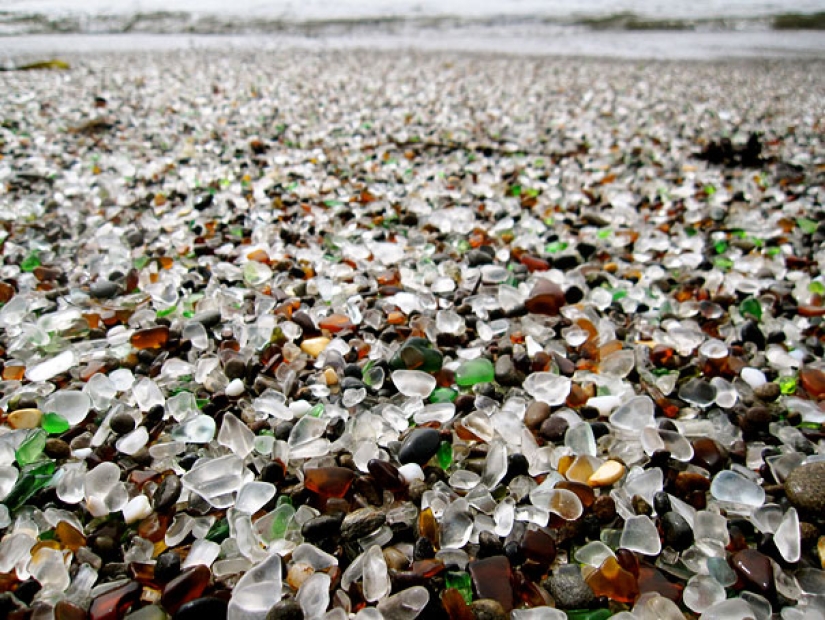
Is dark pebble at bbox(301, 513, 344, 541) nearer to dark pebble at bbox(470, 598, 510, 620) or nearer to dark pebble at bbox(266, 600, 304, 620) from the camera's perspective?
dark pebble at bbox(266, 600, 304, 620)

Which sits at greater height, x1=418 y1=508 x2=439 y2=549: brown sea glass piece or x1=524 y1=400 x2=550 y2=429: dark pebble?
x1=524 y1=400 x2=550 y2=429: dark pebble

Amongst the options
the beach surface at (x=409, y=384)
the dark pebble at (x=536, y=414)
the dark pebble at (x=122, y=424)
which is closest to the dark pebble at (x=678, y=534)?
the beach surface at (x=409, y=384)

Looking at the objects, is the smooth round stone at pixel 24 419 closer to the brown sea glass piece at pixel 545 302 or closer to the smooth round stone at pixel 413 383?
the smooth round stone at pixel 413 383

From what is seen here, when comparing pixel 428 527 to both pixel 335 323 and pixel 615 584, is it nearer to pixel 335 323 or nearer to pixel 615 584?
pixel 615 584

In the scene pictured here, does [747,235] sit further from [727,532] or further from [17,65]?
[17,65]

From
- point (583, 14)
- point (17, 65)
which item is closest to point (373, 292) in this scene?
point (17, 65)

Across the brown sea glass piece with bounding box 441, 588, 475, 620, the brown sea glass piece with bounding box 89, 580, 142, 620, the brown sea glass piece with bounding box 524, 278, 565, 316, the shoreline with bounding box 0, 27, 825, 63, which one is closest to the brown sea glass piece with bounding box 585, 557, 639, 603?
the brown sea glass piece with bounding box 441, 588, 475, 620
